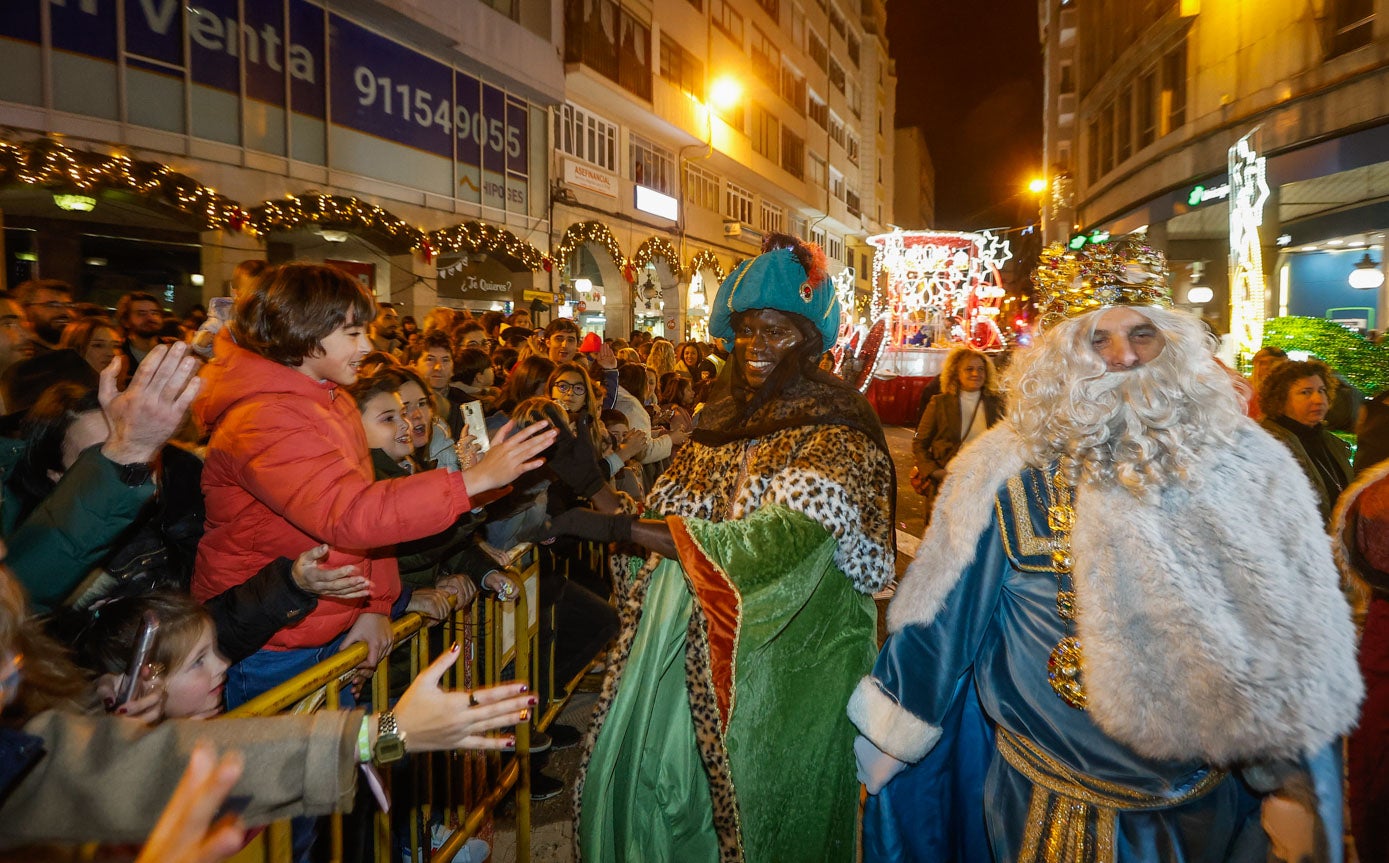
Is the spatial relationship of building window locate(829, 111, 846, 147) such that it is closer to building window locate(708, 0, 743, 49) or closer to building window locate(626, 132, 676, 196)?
building window locate(708, 0, 743, 49)

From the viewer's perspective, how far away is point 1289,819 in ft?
5.98

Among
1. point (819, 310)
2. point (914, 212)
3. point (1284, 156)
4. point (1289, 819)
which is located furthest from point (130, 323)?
point (914, 212)

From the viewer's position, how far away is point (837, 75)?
1747 inches

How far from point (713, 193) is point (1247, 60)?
56.4ft

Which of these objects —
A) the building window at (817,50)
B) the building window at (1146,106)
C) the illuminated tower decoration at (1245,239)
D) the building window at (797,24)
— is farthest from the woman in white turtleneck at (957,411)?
the building window at (817,50)

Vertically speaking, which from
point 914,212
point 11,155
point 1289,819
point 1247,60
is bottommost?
point 1289,819

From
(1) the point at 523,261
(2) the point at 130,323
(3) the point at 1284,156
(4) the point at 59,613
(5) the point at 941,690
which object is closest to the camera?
(4) the point at 59,613

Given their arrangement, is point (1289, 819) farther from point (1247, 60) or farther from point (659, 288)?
point (659, 288)

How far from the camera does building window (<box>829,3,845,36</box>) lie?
42191 millimetres

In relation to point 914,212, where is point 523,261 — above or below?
below

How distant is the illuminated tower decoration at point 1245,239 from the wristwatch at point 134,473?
13.9m

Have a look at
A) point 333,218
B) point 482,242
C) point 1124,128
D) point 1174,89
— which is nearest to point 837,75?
point 1124,128

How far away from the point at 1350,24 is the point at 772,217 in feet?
81.5

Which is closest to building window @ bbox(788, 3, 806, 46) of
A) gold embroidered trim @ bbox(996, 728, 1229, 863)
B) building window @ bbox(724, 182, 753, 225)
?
building window @ bbox(724, 182, 753, 225)
